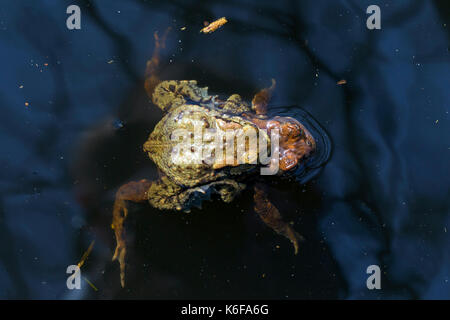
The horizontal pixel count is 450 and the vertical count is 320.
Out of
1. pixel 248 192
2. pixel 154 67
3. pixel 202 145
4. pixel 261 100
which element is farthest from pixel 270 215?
pixel 154 67

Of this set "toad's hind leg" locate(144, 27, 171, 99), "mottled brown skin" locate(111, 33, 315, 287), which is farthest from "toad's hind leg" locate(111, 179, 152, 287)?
"toad's hind leg" locate(144, 27, 171, 99)

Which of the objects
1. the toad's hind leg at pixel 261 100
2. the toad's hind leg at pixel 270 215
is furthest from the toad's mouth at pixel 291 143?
the toad's hind leg at pixel 270 215

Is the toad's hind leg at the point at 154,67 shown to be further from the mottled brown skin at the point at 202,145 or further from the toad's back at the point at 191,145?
the toad's back at the point at 191,145

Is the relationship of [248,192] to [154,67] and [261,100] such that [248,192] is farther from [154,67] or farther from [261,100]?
[154,67]

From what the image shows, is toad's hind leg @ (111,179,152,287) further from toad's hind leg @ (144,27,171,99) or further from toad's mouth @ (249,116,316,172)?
toad's mouth @ (249,116,316,172)

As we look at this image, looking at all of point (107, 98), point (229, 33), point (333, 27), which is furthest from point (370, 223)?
point (107, 98)

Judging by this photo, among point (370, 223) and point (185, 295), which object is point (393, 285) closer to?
point (370, 223)
